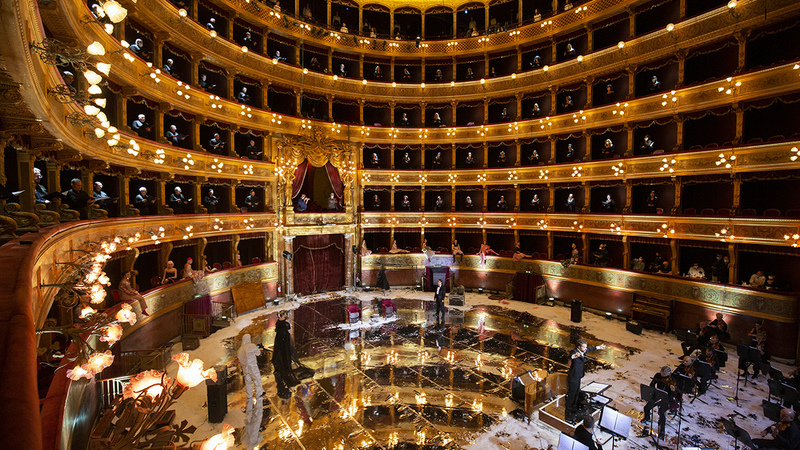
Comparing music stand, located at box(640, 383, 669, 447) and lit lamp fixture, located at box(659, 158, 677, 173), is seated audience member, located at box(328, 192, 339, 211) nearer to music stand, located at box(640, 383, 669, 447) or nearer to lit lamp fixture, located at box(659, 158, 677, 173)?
lit lamp fixture, located at box(659, 158, 677, 173)

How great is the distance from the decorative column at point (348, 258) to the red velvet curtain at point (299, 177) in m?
4.40

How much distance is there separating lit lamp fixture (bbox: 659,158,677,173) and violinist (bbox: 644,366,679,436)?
11.6 metres

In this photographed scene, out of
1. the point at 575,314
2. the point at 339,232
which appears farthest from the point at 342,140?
the point at 575,314

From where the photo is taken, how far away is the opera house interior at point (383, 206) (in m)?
7.30

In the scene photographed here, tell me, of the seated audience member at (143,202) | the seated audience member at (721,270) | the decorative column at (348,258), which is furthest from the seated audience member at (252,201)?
the seated audience member at (721,270)

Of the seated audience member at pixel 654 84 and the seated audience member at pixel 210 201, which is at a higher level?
the seated audience member at pixel 654 84

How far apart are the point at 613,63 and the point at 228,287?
23889 mm

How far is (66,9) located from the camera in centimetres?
857

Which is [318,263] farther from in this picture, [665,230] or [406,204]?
[665,230]

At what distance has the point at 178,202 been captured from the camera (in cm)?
1733

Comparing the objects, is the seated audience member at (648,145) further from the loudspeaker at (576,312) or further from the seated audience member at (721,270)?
the loudspeaker at (576,312)

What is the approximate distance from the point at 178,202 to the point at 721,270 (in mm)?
25030

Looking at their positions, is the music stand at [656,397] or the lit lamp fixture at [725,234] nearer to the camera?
the music stand at [656,397]

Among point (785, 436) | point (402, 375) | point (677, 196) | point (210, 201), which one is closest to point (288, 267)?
point (210, 201)
